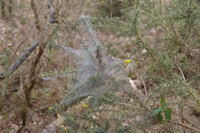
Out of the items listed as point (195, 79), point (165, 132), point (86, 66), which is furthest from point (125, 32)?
point (165, 132)

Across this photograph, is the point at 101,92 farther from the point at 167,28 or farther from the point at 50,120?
the point at 50,120

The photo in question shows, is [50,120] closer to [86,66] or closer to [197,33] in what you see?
[86,66]

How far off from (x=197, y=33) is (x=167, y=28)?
30 centimetres

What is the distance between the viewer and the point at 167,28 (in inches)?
72.5

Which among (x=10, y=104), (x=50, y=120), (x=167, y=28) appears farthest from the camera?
Answer: (x=50, y=120)

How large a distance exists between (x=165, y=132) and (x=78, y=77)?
82cm

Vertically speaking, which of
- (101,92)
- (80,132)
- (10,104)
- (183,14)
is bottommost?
(10,104)

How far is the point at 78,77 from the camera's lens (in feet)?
5.17

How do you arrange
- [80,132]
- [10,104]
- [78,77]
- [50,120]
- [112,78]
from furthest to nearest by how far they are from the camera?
[50,120]
[10,104]
[80,132]
[78,77]
[112,78]

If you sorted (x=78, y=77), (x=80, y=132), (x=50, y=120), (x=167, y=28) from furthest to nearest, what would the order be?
(x=50, y=120), (x=167, y=28), (x=80, y=132), (x=78, y=77)

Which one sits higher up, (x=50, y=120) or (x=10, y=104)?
(x=10, y=104)

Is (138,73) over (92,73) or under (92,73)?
under

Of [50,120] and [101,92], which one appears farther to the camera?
[50,120]

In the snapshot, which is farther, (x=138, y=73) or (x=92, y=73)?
(x=138, y=73)
